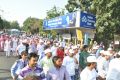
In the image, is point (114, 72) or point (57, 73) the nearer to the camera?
point (114, 72)

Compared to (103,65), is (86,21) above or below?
above

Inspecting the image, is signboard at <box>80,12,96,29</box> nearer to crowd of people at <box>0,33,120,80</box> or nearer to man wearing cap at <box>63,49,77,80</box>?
crowd of people at <box>0,33,120,80</box>

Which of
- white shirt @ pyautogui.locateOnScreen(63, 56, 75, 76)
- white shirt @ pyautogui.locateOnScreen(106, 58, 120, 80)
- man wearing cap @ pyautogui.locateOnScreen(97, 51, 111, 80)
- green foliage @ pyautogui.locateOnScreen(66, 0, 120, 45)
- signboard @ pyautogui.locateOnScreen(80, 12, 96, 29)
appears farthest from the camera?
green foliage @ pyautogui.locateOnScreen(66, 0, 120, 45)

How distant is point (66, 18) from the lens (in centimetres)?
3278

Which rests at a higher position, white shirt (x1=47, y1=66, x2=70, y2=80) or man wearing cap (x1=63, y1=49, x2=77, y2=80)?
white shirt (x1=47, y1=66, x2=70, y2=80)

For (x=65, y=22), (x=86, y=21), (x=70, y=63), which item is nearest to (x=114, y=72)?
(x=70, y=63)

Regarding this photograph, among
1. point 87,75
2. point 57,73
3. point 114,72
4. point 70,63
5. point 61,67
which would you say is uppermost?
point 114,72

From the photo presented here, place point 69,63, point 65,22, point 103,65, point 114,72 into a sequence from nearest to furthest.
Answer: point 114,72 → point 103,65 → point 69,63 → point 65,22

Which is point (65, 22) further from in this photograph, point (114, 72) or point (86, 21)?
point (114, 72)

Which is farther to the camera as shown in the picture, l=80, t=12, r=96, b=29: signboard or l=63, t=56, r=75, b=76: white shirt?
l=80, t=12, r=96, b=29: signboard

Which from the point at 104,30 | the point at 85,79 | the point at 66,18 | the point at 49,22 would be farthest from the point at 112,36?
the point at 85,79

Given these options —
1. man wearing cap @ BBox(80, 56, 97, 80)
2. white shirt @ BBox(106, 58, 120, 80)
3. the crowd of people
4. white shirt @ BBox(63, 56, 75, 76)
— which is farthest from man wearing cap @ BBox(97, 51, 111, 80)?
white shirt @ BBox(106, 58, 120, 80)

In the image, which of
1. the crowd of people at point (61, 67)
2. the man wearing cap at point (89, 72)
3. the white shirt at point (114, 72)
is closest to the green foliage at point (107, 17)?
the crowd of people at point (61, 67)

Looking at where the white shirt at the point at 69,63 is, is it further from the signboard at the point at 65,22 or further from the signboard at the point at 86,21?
the signboard at the point at 65,22
